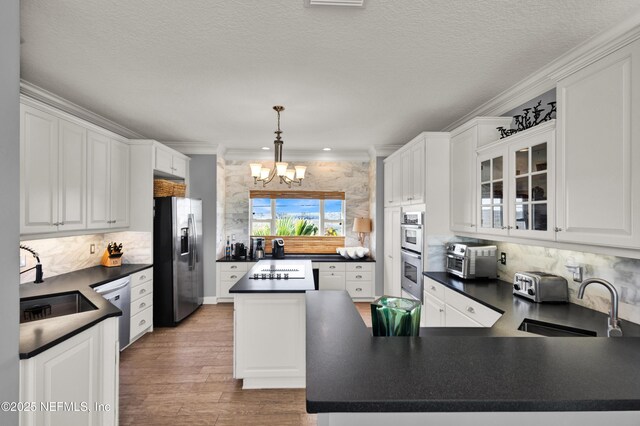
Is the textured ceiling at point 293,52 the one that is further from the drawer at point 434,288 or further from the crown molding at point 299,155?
the crown molding at point 299,155

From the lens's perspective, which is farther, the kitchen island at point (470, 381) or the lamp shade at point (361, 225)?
the lamp shade at point (361, 225)

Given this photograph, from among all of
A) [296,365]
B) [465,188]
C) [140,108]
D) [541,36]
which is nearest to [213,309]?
[296,365]

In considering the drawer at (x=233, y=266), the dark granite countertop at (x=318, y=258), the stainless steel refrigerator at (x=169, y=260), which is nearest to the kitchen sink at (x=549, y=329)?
the dark granite countertop at (x=318, y=258)

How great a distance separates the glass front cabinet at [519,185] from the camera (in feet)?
7.06

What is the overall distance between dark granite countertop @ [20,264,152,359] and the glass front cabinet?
2835mm

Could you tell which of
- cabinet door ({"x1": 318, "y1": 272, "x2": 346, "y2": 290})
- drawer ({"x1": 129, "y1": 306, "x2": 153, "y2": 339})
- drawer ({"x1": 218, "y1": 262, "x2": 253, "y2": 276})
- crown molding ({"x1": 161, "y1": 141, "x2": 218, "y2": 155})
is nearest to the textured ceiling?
crown molding ({"x1": 161, "y1": 141, "x2": 218, "y2": 155})

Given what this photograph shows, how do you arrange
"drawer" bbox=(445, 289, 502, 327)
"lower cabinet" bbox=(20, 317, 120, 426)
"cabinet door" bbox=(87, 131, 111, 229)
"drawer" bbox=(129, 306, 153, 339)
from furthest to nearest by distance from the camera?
"drawer" bbox=(129, 306, 153, 339) → "cabinet door" bbox=(87, 131, 111, 229) → "drawer" bbox=(445, 289, 502, 327) → "lower cabinet" bbox=(20, 317, 120, 426)

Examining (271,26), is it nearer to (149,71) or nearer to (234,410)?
(149,71)

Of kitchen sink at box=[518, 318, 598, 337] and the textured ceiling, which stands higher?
the textured ceiling

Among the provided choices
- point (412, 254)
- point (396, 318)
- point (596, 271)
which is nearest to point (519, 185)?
point (596, 271)

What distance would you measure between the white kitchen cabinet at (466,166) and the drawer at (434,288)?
23.3 inches

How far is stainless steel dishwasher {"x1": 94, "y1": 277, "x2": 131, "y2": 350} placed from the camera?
3146 mm

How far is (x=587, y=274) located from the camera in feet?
7.24

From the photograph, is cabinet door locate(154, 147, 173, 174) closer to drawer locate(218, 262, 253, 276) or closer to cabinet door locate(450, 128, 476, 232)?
drawer locate(218, 262, 253, 276)
